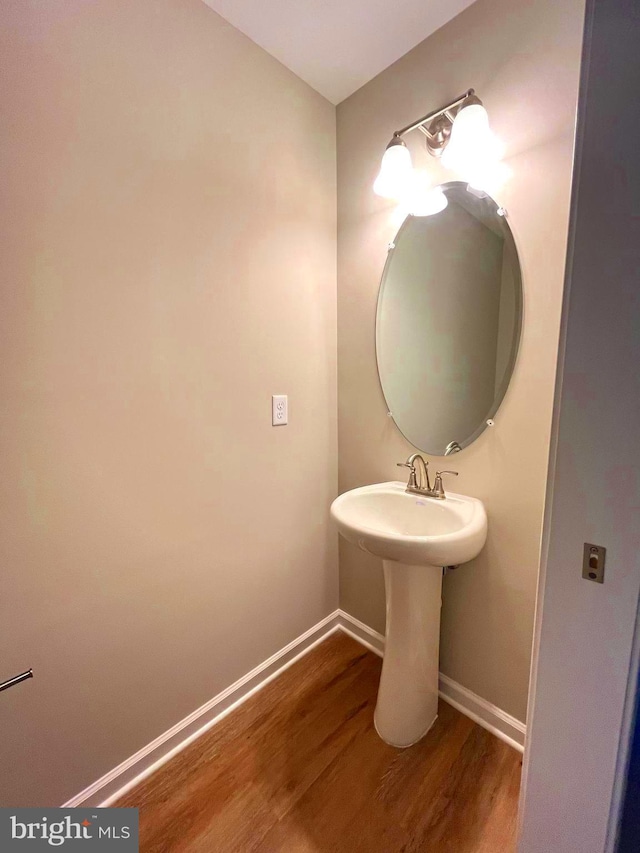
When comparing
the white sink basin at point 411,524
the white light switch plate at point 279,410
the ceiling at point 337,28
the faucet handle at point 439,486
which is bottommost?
the white sink basin at point 411,524

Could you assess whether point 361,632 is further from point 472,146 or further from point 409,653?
point 472,146

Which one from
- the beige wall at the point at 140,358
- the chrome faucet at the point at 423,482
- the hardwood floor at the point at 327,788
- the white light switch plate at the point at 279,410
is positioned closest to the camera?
the beige wall at the point at 140,358

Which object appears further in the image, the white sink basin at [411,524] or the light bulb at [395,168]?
the light bulb at [395,168]

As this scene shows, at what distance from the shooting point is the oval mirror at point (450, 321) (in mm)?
1189

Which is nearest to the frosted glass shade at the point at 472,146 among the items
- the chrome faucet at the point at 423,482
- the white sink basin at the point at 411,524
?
the chrome faucet at the point at 423,482

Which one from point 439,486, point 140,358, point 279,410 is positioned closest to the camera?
point 140,358

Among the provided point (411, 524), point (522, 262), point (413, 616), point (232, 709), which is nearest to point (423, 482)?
point (411, 524)

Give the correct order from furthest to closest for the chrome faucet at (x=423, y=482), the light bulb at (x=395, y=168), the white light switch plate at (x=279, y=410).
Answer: the white light switch plate at (x=279, y=410) < the chrome faucet at (x=423, y=482) < the light bulb at (x=395, y=168)

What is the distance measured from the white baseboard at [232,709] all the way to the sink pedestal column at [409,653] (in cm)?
20

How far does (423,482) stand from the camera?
142cm

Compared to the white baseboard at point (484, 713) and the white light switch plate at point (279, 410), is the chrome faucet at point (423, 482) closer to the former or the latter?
the white light switch plate at point (279, 410)

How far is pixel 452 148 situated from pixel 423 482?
44.8 inches

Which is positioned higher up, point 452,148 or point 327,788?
point 452,148

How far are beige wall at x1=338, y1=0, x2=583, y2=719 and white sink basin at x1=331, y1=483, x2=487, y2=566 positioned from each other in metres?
0.12
